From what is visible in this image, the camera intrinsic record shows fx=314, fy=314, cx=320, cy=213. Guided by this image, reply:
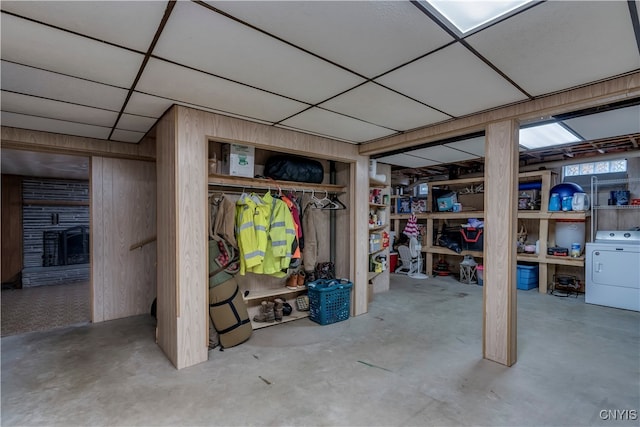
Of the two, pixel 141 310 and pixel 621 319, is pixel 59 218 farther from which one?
pixel 621 319

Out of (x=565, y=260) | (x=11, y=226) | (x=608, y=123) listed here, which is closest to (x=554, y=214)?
(x=565, y=260)

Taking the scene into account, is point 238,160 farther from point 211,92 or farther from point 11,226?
point 11,226

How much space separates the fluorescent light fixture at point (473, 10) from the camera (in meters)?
1.40

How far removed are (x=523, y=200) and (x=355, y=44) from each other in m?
5.77

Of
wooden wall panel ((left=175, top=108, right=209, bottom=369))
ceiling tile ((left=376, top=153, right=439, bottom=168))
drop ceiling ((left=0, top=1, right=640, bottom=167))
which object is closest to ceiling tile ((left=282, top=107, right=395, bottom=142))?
drop ceiling ((left=0, top=1, right=640, bottom=167))

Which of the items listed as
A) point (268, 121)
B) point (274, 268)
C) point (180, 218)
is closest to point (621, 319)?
point (274, 268)

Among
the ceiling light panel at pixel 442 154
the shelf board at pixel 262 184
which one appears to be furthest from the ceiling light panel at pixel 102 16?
the ceiling light panel at pixel 442 154

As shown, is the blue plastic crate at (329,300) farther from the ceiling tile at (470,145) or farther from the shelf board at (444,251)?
the shelf board at (444,251)

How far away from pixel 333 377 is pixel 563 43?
2.76m

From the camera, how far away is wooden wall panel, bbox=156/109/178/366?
2770 millimetres

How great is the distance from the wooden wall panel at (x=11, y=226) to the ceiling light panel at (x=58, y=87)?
5574 millimetres

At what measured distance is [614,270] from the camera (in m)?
4.70

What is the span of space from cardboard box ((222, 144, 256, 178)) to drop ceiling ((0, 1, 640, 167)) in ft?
1.46

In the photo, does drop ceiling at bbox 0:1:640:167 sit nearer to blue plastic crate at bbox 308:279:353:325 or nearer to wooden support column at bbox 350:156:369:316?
wooden support column at bbox 350:156:369:316
